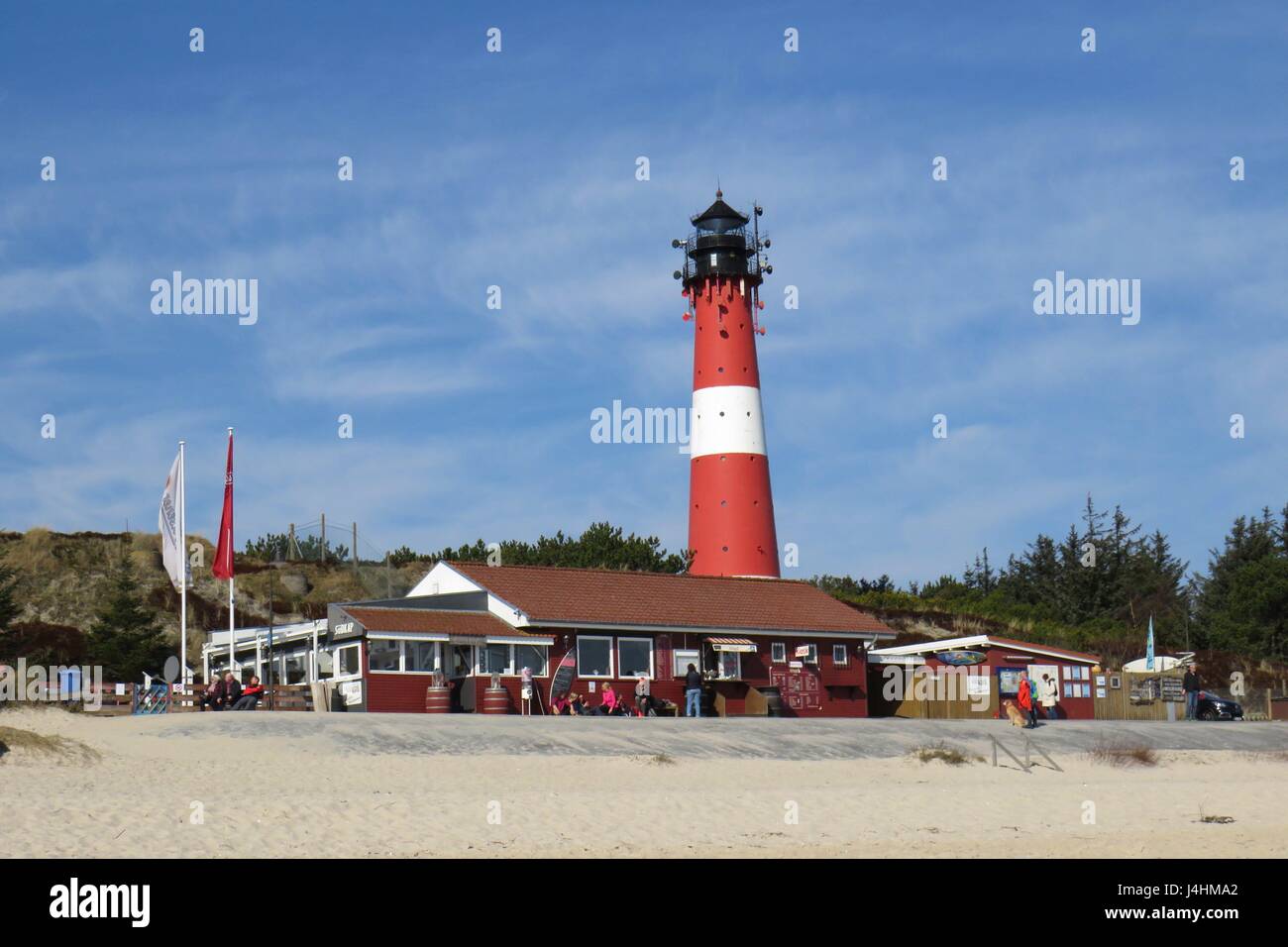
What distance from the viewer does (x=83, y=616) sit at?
54875mm

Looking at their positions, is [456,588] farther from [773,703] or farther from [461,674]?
[773,703]

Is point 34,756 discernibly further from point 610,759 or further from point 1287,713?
point 1287,713

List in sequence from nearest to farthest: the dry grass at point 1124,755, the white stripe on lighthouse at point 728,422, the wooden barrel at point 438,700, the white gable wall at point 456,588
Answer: the dry grass at point 1124,755, the wooden barrel at point 438,700, the white gable wall at point 456,588, the white stripe on lighthouse at point 728,422

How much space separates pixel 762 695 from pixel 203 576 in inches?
1013

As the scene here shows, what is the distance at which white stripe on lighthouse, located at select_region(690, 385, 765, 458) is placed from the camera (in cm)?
5041

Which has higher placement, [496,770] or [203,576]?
[203,576]

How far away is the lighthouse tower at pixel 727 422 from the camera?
5003cm

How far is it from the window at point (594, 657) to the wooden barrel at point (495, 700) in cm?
342

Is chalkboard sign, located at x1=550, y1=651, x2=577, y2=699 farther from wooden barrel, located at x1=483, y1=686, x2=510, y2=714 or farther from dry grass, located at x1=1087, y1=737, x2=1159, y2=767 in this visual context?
dry grass, located at x1=1087, y1=737, x2=1159, y2=767

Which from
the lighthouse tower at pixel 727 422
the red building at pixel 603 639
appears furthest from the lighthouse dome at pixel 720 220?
the red building at pixel 603 639

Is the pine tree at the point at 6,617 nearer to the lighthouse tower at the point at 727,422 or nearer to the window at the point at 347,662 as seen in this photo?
the window at the point at 347,662

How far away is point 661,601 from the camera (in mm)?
41719
